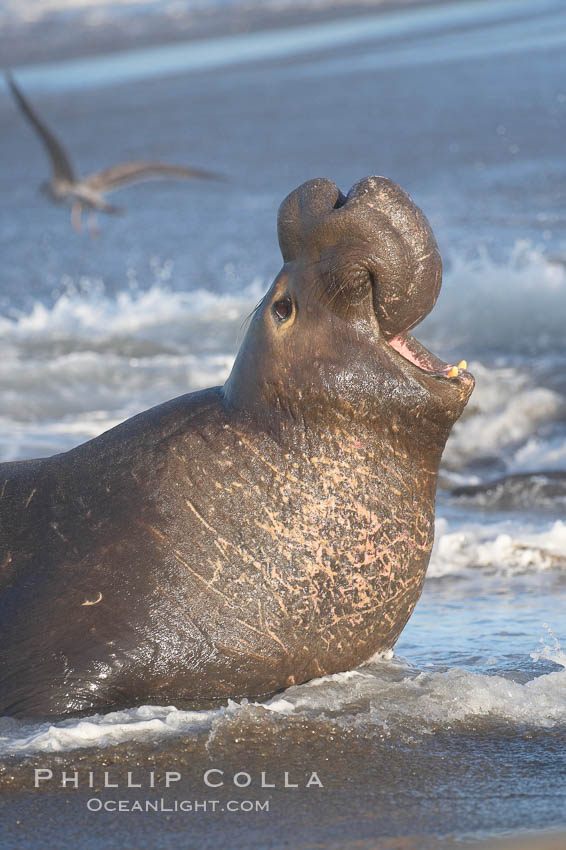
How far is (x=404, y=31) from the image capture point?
1745 inches

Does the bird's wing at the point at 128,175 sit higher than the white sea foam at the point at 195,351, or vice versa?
the bird's wing at the point at 128,175

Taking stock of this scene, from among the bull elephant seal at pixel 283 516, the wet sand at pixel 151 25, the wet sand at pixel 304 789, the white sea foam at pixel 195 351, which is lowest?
the wet sand at pixel 304 789

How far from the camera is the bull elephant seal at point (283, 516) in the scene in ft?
13.7

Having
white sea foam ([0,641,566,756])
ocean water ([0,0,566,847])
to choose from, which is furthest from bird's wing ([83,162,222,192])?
white sea foam ([0,641,566,756])

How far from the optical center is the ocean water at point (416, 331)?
409cm

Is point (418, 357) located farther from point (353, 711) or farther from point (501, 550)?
point (501, 550)

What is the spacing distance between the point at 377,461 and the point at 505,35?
35.5 m

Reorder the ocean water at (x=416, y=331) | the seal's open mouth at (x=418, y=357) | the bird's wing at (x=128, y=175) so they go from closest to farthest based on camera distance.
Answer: the ocean water at (x=416, y=331) < the seal's open mouth at (x=418, y=357) < the bird's wing at (x=128, y=175)

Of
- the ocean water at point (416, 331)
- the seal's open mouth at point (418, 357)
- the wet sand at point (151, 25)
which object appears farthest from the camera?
the wet sand at point (151, 25)

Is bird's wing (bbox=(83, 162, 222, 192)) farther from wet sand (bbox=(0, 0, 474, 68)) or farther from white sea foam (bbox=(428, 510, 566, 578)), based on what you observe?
wet sand (bbox=(0, 0, 474, 68))

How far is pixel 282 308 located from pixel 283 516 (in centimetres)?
62

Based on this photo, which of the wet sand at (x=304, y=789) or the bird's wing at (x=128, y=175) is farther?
the bird's wing at (x=128, y=175)

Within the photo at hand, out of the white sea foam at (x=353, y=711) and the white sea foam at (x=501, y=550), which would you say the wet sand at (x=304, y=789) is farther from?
the white sea foam at (x=501, y=550)

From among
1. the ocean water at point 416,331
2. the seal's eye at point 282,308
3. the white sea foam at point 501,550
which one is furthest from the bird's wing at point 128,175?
the seal's eye at point 282,308
